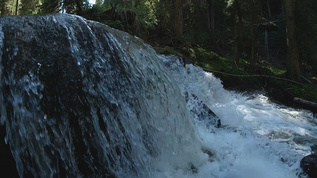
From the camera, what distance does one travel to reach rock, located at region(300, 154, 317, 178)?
14.1 feet

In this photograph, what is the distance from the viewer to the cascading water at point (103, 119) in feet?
11.1

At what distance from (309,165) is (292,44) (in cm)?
1066

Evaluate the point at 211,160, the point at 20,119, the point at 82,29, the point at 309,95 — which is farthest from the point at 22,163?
the point at 309,95

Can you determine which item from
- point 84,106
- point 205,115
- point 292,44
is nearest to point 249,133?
point 205,115

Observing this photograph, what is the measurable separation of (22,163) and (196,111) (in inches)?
177

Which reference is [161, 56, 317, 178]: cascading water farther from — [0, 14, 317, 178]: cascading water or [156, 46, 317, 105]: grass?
[156, 46, 317, 105]: grass

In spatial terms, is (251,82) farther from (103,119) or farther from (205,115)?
(103,119)

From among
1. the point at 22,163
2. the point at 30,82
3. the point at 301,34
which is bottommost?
the point at 22,163

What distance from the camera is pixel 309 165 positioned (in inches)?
175

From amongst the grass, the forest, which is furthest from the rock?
the grass

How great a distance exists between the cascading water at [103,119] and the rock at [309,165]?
0.47 feet

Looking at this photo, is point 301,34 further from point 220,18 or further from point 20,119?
point 20,119

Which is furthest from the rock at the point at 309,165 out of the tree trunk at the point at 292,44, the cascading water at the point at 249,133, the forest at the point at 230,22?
the tree trunk at the point at 292,44

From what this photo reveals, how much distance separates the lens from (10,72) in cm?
353
